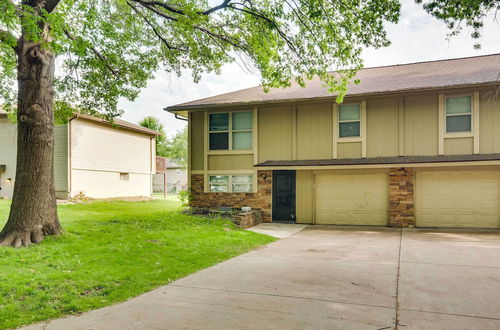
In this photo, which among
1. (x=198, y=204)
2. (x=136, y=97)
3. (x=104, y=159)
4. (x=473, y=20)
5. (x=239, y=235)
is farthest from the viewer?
(x=104, y=159)

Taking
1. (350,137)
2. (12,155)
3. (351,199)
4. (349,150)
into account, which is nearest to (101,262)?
(351,199)

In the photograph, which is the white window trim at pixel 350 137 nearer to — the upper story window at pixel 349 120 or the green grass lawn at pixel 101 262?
the upper story window at pixel 349 120

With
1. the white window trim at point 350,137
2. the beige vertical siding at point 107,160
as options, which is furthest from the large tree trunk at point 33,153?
the beige vertical siding at point 107,160

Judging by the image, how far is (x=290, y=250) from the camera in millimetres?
8031

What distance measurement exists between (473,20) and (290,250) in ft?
18.5

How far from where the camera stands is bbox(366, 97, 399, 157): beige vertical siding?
39.9 feet

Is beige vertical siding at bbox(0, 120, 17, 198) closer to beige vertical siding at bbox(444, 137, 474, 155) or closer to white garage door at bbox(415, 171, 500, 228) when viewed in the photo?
white garage door at bbox(415, 171, 500, 228)

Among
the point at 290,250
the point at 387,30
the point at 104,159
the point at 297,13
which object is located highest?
the point at 297,13

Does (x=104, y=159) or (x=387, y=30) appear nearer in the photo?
(x=387, y=30)

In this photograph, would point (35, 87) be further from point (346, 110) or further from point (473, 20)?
point (346, 110)

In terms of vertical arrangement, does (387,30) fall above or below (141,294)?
above

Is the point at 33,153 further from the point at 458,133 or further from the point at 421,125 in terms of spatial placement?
the point at 458,133

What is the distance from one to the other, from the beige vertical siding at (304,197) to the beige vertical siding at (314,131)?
0.75m

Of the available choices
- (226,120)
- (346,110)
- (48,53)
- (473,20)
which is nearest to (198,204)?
(226,120)
